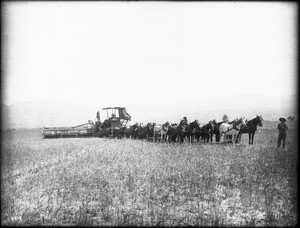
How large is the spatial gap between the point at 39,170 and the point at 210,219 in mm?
7406

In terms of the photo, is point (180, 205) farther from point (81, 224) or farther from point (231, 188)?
point (81, 224)

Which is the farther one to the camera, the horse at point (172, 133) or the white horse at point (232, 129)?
the horse at point (172, 133)

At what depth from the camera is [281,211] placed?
257 inches

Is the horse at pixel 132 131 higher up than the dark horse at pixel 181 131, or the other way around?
the dark horse at pixel 181 131

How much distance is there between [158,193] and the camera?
7.91 metres

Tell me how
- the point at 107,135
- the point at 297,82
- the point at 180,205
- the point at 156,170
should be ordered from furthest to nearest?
the point at 107,135
the point at 156,170
the point at 180,205
the point at 297,82

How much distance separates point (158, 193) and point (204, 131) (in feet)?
37.8

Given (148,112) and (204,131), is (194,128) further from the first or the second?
(148,112)

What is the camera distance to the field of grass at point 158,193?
6.65 m

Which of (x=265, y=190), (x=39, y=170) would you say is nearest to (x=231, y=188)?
(x=265, y=190)

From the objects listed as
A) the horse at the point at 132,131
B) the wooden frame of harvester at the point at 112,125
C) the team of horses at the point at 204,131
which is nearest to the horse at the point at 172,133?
the team of horses at the point at 204,131

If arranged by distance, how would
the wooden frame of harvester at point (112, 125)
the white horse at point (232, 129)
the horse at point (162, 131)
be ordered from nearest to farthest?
the white horse at point (232, 129) < the horse at point (162, 131) < the wooden frame of harvester at point (112, 125)

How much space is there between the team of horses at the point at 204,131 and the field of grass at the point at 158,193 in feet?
20.4

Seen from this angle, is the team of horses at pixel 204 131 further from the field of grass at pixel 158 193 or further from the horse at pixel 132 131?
the field of grass at pixel 158 193
